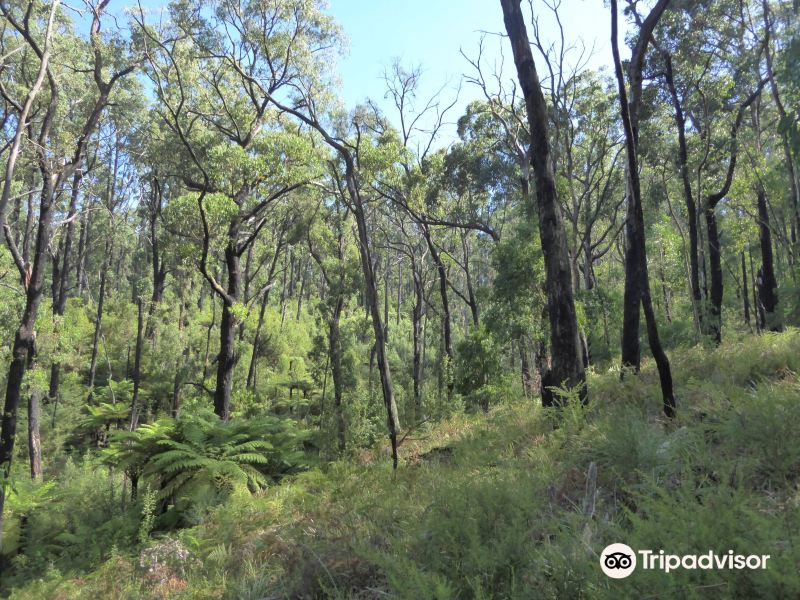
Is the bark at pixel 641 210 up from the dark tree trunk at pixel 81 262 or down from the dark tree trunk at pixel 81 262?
down

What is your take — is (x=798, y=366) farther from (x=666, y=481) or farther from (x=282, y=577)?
(x=282, y=577)

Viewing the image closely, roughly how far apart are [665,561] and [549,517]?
1300mm

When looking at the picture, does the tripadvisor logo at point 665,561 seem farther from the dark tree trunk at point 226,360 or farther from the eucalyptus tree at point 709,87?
the eucalyptus tree at point 709,87

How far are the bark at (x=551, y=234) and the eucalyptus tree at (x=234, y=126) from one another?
21.0ft

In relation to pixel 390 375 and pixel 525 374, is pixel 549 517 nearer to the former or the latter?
pixel 390 375

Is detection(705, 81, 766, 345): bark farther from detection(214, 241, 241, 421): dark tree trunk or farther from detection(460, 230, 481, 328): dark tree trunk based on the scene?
detection(214, 241, 241, 421): dark tree trunk

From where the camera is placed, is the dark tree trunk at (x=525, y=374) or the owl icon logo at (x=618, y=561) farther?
the dark tree trunk at (x=525, y=374)

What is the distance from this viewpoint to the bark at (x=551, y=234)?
6598mm

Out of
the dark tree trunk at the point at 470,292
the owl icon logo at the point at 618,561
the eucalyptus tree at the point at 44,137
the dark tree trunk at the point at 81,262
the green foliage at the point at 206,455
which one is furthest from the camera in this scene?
the dark tree trunk at the point at 81,262

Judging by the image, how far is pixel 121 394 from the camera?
24.3 meters

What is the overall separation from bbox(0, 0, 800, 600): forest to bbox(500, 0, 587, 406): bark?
0.14 feet

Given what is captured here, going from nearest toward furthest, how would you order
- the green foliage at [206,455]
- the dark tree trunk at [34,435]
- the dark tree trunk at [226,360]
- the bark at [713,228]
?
the green foliage at [206,455]
the dark tree trunk at [226,360]
the bark at [713,228]
the dark tree trunk at [34,435]

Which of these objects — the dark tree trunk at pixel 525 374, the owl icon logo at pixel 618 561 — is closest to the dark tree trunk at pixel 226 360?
the dark tree trunk at pixel 525 374

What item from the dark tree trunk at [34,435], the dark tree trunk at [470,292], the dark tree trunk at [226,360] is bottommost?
the dark tree trunk at [34,435]
